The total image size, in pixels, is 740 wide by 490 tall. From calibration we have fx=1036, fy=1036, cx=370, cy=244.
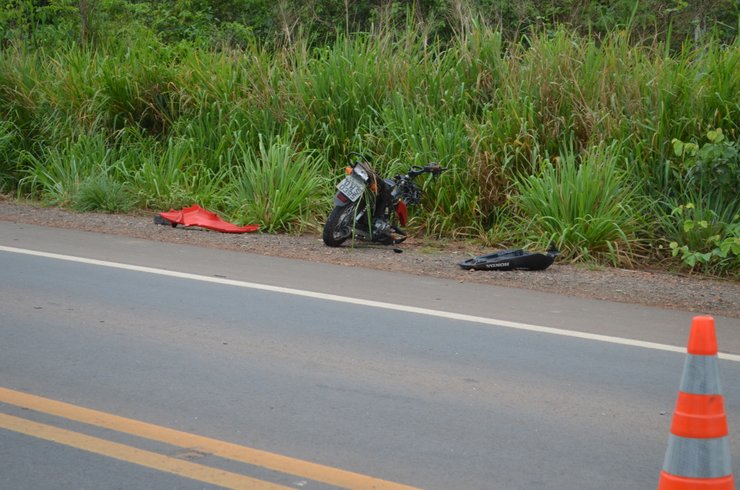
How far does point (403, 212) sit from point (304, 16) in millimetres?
11910

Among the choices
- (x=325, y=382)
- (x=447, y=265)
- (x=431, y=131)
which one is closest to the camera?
(x=325, y=382)

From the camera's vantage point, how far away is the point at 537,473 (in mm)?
4801

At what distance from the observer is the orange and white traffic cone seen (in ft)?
12.9

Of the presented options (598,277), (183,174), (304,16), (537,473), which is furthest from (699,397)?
(304,16)

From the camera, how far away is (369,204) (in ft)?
35.8

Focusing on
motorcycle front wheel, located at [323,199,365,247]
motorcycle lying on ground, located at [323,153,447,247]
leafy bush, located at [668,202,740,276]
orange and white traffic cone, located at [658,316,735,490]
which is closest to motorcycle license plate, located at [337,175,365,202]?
motorcycle lying on ground, located at [323,153,447,247]

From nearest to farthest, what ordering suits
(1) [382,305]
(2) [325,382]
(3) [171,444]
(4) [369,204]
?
(3) [171,444], (2) [325,382], (1) [382,305], (4) [369,204]

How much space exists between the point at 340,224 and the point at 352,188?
15.7 inches

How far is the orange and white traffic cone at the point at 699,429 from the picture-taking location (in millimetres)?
3936

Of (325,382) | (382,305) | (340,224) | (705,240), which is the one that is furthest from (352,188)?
(325,382)

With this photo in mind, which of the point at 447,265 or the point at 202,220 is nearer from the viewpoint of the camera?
the point at 447,265

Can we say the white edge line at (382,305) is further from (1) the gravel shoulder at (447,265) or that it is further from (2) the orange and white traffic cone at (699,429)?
(2) the orange and white traffic cone at (699,429)

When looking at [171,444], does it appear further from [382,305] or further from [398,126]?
[398,126]

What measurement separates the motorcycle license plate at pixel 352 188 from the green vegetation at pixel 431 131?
52.0 inches
